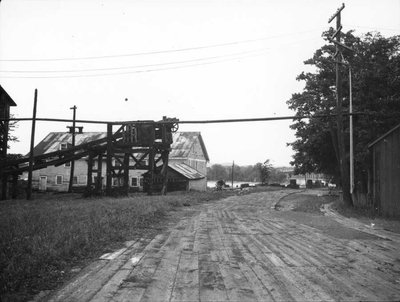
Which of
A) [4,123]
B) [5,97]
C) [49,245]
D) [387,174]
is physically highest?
[5,97]

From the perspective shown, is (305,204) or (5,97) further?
(5,97)

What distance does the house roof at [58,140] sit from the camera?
150 feet

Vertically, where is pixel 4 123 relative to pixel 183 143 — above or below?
below

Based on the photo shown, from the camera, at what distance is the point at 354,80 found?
23.6 metres

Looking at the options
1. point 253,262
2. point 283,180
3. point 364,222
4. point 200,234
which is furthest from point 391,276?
point 283,180

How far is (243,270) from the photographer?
229 inches

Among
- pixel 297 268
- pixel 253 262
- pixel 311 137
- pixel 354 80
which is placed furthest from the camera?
pixel 311 137

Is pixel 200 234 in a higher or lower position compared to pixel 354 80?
lower

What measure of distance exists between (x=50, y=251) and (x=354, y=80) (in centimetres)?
2325

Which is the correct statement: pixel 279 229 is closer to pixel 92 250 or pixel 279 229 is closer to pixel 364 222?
pixel 364 222

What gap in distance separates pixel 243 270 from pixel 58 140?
154 feet

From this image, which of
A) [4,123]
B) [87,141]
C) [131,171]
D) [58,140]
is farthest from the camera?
[58,140]

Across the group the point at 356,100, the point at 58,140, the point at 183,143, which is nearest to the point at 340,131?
the point at 356,100

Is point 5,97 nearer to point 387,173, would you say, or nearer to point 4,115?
point 4,115
